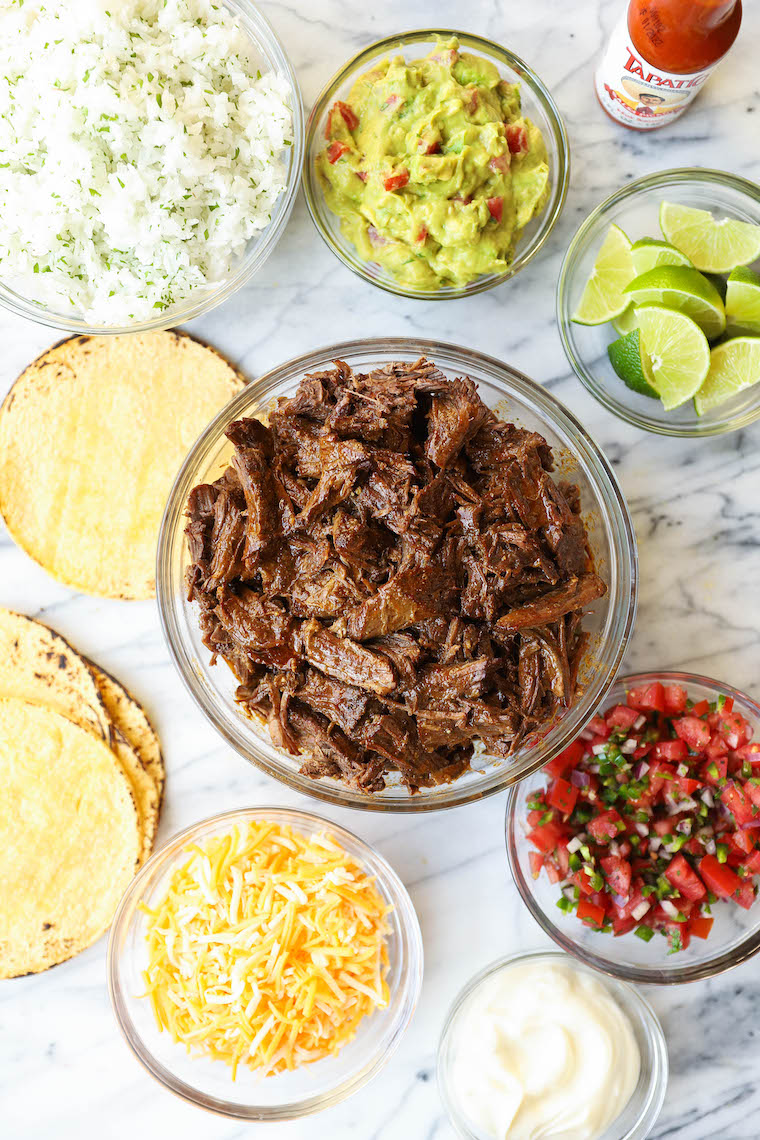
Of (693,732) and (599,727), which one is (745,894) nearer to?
(693,732)

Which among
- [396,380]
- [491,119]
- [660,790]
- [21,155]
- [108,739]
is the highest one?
[491,119]

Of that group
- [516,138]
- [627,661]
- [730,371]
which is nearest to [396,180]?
[516,138]

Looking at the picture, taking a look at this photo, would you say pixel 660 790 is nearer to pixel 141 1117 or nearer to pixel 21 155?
pixel 141 1117

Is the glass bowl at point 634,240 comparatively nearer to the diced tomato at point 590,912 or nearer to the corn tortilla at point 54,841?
the diced tomato at point 590,912

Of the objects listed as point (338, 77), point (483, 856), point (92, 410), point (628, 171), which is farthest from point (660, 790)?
point (338, 77)

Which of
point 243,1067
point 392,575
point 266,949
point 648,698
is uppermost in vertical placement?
point 392,575

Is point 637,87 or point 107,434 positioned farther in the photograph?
point 107,434

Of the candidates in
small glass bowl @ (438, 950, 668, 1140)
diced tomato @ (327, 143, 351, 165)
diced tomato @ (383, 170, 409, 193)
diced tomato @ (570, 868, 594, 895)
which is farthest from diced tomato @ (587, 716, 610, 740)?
diced tomato @ (327, 143, 351, 165)
